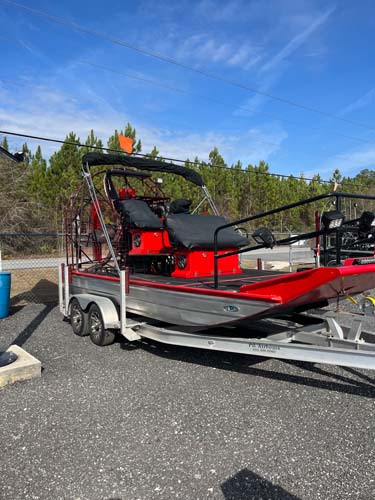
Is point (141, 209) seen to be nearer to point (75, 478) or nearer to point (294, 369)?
point (294, 369)

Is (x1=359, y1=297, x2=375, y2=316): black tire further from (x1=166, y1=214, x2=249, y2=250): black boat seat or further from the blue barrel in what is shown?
the blue barrel

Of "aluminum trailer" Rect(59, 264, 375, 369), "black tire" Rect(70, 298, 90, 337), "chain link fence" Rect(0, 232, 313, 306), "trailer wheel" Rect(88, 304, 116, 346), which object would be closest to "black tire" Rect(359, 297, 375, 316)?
"aluminum trailer" Rect(59, 264, 375, 369)

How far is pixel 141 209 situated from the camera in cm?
646

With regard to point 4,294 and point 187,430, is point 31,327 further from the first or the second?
point 187,430

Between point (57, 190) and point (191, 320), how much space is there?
22.2 meters

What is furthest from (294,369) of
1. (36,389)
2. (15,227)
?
(15,227)

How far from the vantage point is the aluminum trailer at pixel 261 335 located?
3.86 meters

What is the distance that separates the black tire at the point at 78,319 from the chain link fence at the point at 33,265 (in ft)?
9.79

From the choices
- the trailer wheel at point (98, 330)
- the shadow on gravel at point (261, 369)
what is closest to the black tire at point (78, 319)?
the trailer wheel at point (98, 330)

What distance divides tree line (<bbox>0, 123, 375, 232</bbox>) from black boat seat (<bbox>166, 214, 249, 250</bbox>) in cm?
818

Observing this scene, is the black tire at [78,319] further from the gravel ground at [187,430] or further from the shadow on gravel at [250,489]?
the shadow on gravel at [250,489]

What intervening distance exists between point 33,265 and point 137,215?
11169 mm

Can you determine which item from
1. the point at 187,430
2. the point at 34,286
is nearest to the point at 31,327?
the point at 187,430

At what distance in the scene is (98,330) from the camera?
595 cm
